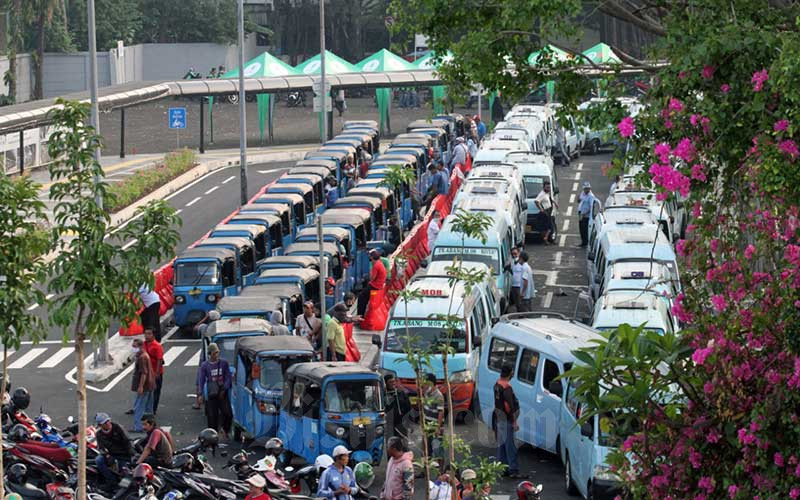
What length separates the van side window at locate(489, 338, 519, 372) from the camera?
22.0 meters

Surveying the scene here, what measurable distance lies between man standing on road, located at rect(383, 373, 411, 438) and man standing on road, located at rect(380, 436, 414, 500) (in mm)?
3660

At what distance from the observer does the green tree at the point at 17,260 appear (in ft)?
51.4

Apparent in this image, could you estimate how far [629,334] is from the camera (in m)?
10.1

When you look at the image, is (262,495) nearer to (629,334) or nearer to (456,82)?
(456,82)

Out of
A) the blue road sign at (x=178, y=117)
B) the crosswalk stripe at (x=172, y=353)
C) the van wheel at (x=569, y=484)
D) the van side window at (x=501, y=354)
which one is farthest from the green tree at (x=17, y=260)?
the blue road sign at (x=178, y=117)

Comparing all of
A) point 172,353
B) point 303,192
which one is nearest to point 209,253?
point 172,353

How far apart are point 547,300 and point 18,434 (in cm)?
1564

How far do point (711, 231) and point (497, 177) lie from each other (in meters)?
25.7

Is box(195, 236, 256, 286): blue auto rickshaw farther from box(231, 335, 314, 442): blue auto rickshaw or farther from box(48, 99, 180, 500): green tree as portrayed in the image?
box(48, 99, 180, 500): green tree

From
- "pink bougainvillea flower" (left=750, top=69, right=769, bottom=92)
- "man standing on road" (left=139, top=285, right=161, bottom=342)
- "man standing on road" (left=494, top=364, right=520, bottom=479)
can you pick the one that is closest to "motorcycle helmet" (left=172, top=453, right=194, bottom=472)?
"man standing on road" (left=494, top=364, right=520, bottom=479)

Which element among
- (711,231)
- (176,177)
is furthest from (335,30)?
(711,231)

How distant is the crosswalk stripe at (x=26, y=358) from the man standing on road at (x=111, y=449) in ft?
30.0

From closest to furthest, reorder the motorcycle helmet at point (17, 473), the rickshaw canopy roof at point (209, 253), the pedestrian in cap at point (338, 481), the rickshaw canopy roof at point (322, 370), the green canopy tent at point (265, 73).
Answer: the pedestrian in cap at point (338, 481)
the motorcycle helmet at point (17, 473)
the rickshaw canopy roof at point (322, 370)
the rickshaw canopy roof at point (209, 253)
the green canopy tent at point (265, 73)

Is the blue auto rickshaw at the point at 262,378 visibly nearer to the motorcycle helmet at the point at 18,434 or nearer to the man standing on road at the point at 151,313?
the motorcycle helmet at the point at 18,434
